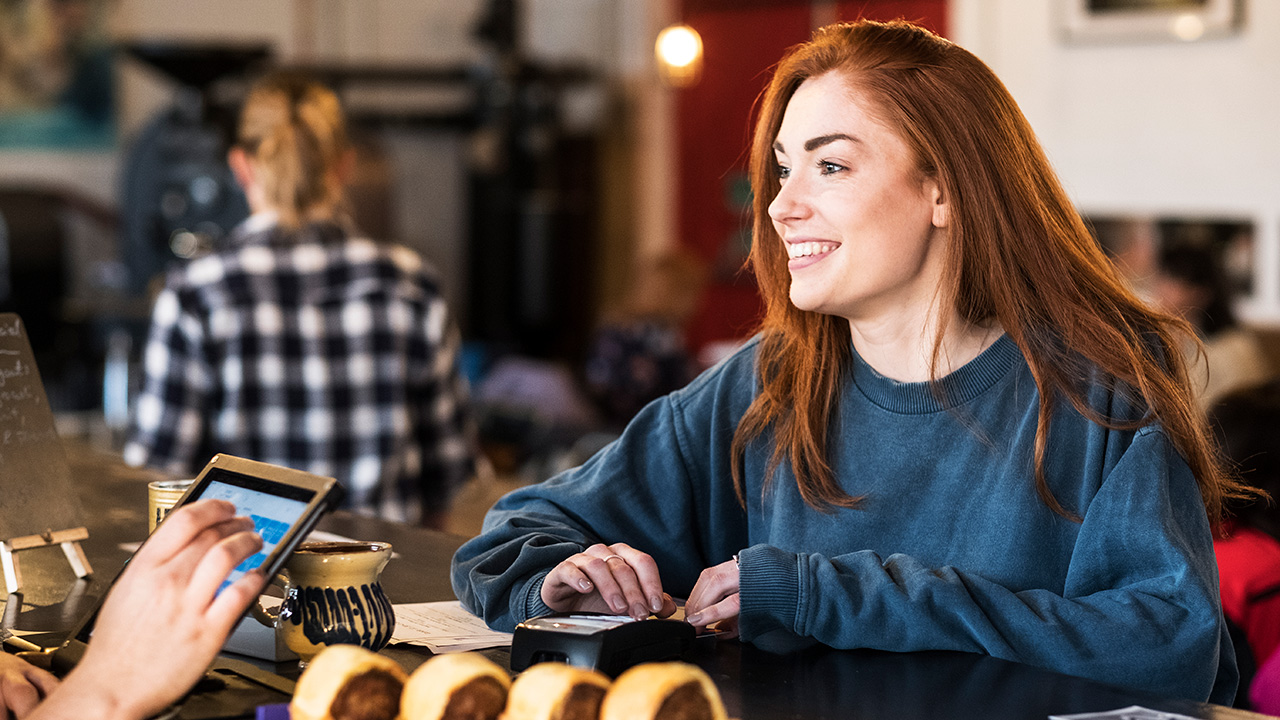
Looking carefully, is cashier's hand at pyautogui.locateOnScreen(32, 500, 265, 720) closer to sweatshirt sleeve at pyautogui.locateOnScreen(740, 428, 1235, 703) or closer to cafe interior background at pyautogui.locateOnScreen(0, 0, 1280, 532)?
sweatshirt sleeve at pyautogui.locateOnScreen(740, 428, 1235, 703)

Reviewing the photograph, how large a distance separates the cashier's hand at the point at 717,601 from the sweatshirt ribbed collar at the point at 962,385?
0.36m

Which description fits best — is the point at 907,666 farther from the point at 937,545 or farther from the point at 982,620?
the point at 937,545

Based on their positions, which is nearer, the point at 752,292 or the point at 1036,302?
the point at 1036,302

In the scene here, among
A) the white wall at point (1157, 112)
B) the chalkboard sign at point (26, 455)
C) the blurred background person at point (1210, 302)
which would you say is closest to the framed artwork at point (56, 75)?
the white wall at point (1157, 112)

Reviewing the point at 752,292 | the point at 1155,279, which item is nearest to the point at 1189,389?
the point at 1155,279

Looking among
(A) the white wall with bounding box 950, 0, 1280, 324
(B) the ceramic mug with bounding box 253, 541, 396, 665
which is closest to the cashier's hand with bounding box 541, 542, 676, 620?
(B) the ceramic mug with bounding box 253, 541, 396, 665

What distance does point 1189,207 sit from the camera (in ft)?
18.2

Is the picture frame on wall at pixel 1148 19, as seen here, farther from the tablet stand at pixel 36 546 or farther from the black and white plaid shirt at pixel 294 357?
the tablet stand at pixel 36 546

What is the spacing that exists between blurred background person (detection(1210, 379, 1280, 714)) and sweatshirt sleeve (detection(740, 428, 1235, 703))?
37cm

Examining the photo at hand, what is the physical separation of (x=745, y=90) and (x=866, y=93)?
6.13 meters

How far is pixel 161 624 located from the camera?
103 centimetres

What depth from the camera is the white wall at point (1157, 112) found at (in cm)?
525

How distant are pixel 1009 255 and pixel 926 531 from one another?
13.2 inches

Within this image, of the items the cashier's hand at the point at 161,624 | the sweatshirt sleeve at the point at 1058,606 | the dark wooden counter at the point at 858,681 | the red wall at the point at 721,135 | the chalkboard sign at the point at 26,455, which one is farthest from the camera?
the red wall at the point at 721,135
